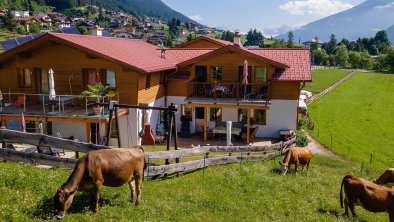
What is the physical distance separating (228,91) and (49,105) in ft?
Answer: 39.9

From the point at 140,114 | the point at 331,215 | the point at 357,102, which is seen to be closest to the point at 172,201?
the point at 331,215

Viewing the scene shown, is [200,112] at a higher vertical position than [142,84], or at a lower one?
lower

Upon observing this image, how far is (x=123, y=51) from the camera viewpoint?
84.7 feet

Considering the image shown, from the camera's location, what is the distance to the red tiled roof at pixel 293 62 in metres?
25.9

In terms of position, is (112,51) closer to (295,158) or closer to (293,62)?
(293,62)

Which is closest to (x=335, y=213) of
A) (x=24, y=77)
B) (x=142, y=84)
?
(x=142, y=84)

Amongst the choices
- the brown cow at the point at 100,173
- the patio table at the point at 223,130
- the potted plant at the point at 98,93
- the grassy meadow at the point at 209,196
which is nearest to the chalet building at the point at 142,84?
the potted plant at the point at 98,93

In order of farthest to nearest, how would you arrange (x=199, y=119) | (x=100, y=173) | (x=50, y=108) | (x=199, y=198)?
(x=199, y=119) → (x=50, y=108) → (x=199, y=198) → (x=100, y=173)

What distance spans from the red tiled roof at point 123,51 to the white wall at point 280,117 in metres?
7.92

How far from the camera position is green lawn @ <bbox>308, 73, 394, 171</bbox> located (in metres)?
27.4

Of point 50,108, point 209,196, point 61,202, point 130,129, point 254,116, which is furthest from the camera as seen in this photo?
point 254,116

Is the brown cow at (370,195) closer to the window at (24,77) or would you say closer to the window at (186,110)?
the window at (186,110)

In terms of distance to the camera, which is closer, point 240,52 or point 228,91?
point 240,52

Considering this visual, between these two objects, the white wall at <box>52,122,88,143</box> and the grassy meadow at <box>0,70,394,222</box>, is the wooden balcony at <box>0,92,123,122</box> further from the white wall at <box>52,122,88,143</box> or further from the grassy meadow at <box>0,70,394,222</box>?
the grassy meadow at <box>0,70,394,222</box>
